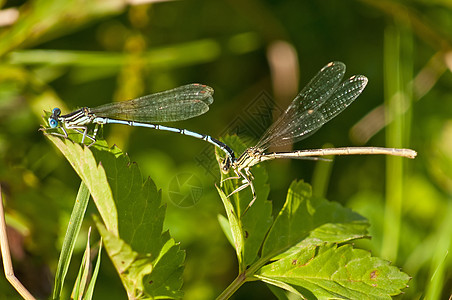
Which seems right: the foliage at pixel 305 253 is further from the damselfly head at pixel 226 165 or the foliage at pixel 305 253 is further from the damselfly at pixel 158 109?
the damselfly at pixel 158 109

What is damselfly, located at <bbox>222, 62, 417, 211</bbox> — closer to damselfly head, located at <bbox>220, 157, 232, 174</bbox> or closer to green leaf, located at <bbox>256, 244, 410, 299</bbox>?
damselfly head, located at <bbox>220, 157, 232, 174</bbox>

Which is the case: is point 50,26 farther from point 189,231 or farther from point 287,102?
point 287,102

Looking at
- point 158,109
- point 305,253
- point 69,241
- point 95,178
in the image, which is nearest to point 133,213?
point 95,178

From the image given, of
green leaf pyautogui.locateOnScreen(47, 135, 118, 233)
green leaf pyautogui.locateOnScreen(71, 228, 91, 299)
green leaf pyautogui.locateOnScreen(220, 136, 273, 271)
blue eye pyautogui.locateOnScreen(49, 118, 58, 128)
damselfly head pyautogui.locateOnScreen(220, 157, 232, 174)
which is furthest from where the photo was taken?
damselfly head pyautogui.locateOnScreen(220, 157, 232, 174)

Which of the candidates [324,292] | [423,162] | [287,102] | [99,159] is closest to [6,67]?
[99,159]

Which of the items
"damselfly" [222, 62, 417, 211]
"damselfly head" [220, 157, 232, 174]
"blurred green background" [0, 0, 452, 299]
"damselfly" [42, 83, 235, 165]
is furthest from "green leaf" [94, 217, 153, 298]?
"damselfly" [222, 62, 417, 211]

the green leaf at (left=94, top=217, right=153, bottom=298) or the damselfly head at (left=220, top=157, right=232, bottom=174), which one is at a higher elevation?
the damselfly head at (left=220, top=157, right=232, bottom=174)
